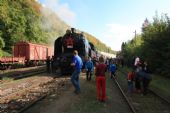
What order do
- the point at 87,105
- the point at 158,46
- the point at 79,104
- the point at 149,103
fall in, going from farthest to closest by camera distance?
the point at 158,46 < the point at 149,103 < the point at 79,104 < the point at 87,105

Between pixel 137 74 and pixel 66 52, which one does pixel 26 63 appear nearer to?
pixel 66 52

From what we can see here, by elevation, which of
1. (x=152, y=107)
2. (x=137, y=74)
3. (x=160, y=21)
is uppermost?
(x=160, y=21)

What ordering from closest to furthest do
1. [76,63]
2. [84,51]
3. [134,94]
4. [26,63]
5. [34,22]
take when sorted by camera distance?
1. [76,63]
2. [134,94]
3. [84,51]
4. [26,63]
5. [34,22]

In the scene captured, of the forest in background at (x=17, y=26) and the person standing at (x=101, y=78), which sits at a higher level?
the forest in background at (x=17, y=26)

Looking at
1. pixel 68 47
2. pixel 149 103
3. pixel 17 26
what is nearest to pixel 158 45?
pixel 68 47

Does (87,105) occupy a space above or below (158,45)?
below

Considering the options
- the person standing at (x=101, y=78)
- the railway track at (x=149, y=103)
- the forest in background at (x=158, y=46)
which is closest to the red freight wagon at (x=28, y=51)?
the forest in background at (x=158, y=46)

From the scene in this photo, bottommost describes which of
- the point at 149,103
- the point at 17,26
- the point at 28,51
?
the point at 149,103

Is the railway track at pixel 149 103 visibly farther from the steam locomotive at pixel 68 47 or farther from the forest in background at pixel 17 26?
the forest in background at pixel 17 26

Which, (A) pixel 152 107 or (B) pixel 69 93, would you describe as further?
(B) pixel 69 93

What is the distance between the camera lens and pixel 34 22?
79438 millimetres

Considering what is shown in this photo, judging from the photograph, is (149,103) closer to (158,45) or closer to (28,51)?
(158,45)

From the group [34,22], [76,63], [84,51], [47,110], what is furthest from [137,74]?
→ [34,22]

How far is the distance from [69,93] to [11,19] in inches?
2112
